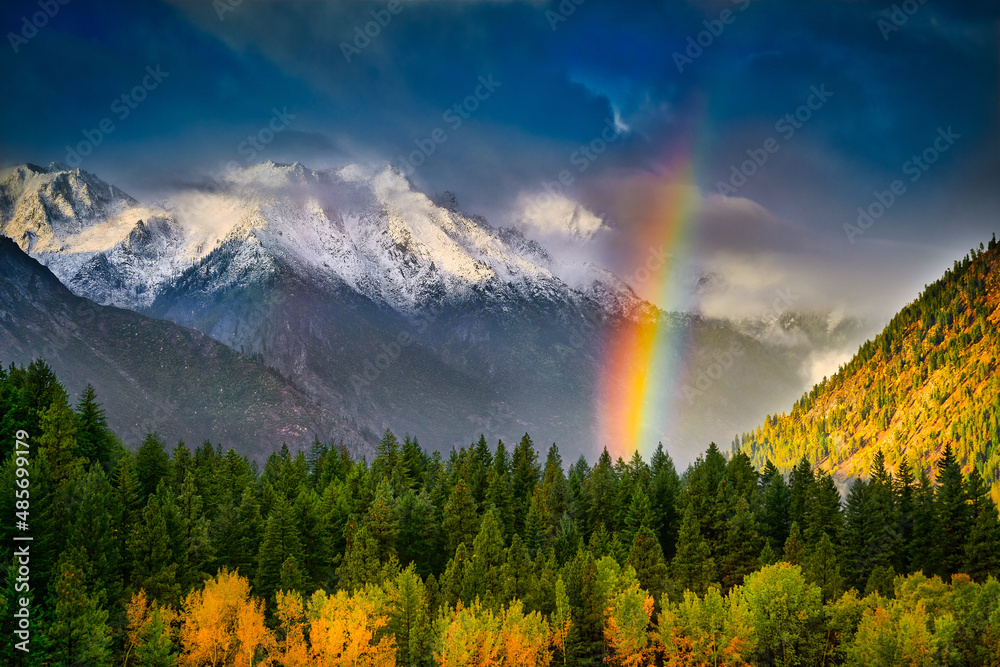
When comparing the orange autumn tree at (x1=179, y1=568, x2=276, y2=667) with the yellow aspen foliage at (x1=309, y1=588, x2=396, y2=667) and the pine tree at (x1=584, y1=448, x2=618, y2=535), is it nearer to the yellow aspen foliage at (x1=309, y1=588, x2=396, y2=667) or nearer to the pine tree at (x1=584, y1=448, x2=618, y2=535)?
the yellow aspen foliage at (x1=309, y1=588, x2=396, y2=667)

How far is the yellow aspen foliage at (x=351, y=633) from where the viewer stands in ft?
291

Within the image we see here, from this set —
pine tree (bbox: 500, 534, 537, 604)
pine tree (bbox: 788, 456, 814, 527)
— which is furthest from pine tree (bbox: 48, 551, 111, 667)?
pine tree (bbox: 788, 456, 814, 527)

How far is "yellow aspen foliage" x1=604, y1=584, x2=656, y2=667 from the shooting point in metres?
89.1

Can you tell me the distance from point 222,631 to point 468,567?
30157 millimetres

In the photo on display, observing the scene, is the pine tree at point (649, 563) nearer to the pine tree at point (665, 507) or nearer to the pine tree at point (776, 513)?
the pine tree at point (665, 507)

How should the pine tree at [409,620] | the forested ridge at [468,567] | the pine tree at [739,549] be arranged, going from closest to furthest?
1. the forested ridge at [468,567]
2. the pine tree at [409,620]
3. the pine tree at [739,549]

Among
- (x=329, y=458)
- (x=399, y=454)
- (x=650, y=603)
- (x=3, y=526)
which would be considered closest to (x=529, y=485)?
(x=399, y=454)

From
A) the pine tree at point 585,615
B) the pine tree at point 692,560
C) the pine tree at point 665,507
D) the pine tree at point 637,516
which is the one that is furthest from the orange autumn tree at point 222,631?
the pine tree at point 665,507

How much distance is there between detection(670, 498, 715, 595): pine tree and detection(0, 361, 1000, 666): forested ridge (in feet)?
0.95

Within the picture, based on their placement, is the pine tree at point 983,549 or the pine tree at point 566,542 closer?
the pine tree at point 983,549

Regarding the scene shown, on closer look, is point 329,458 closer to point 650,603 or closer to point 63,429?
point 63,429

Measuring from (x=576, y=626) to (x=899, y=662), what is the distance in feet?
112

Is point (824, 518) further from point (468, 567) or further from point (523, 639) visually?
point (523, 639)

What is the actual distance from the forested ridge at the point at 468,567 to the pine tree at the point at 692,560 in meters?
0.29
